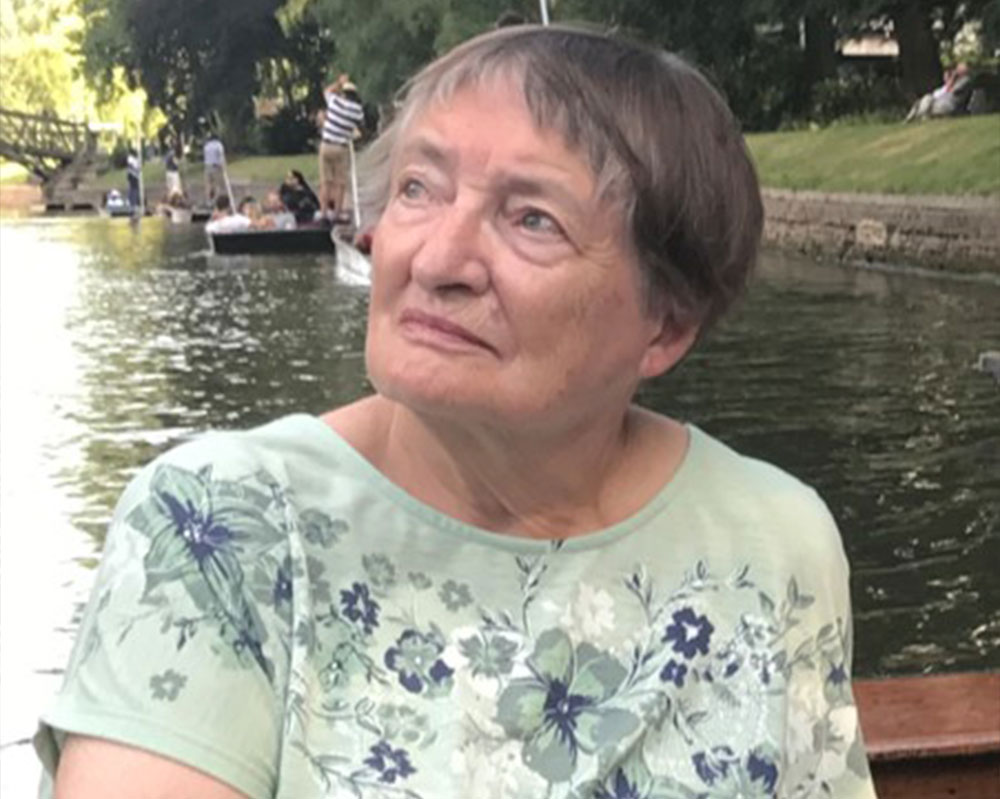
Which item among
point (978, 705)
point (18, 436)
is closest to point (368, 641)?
point (978, 705)

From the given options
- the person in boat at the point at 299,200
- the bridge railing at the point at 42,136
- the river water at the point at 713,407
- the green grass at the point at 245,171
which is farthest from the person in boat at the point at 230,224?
the bridge railing at the point at 42,136

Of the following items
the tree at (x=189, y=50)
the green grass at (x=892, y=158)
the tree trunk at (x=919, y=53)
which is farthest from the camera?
the tree at (x=189, y=50)

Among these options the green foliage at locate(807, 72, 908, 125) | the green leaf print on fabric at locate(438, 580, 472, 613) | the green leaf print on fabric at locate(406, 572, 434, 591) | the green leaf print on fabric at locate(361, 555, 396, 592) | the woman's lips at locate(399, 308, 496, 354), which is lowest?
the green foliage at locate(807, 72, 908, 125)

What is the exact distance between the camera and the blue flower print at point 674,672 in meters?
1.34

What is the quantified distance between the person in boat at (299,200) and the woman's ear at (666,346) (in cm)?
2235

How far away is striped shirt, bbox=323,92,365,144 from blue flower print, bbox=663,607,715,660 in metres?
20.7

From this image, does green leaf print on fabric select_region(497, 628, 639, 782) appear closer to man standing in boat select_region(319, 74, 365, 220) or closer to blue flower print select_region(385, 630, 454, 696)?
blue flower print select_region(385, 630, 454, 696)

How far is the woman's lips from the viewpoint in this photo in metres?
1.30

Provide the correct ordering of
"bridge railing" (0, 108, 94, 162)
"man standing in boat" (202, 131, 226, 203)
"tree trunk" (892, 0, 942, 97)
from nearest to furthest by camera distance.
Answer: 1. "tree trunk" (892, 0, 942, 97)
2. "man standing in boat" (202, 131, 226, 203)
3. "bridge railing" (0, 108, 94, 162)

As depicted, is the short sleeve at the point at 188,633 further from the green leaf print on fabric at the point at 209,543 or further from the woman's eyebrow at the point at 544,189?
the woman's eyebrow at the point at 544,189

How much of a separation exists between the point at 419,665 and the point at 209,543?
17cm

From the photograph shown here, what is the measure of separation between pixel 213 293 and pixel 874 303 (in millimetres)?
6377

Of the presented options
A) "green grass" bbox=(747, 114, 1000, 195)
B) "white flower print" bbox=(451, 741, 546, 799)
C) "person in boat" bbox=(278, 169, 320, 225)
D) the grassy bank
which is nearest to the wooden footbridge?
"person in boat" bbox=(278, 169, 320, 225)

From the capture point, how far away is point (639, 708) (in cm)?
132
